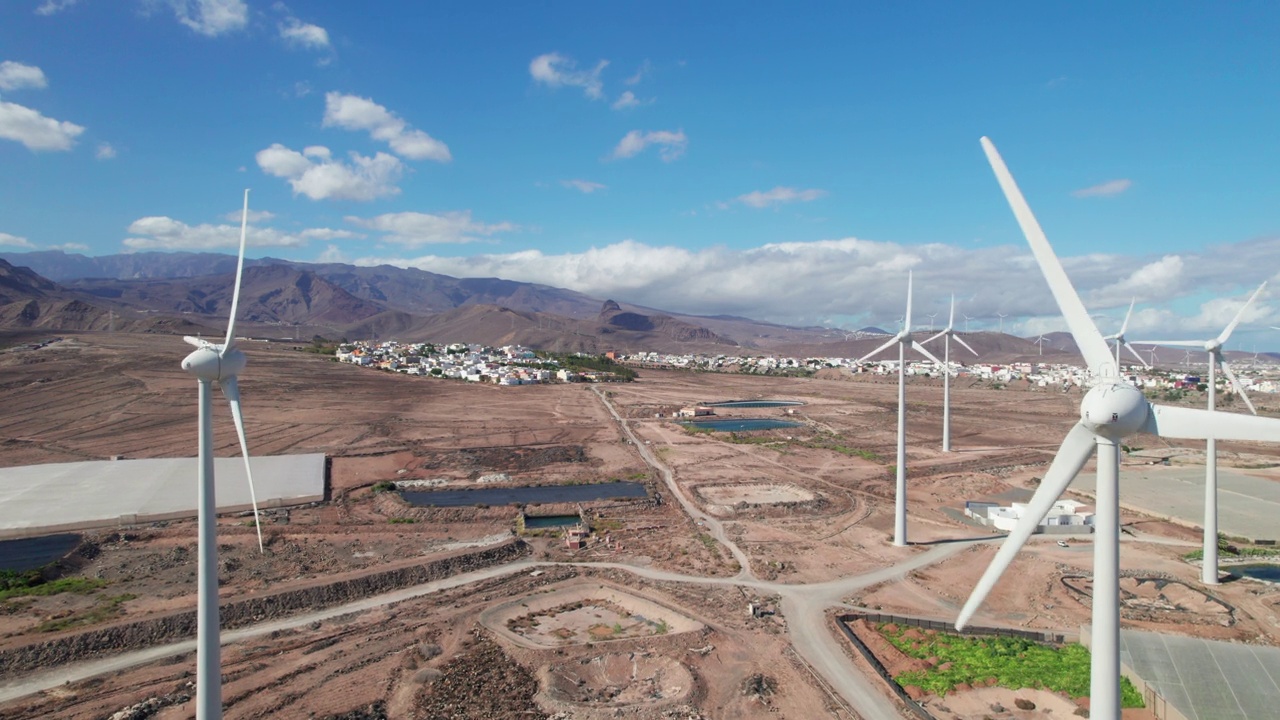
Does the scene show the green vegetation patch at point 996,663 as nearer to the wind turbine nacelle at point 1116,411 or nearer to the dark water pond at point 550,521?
the wind turbine nacelle at point 1116,411

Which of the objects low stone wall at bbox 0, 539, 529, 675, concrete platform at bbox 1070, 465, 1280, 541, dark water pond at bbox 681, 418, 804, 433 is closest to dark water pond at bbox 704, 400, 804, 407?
dark water pond at bbox 681, 418, 804, 433

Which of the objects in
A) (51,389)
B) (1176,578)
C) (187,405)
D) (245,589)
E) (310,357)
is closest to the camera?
(245,589)

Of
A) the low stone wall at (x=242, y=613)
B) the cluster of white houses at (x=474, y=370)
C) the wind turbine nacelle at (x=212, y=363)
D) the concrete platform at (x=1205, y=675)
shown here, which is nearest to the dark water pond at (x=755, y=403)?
the cluster of white houses at (x=474, y=370)

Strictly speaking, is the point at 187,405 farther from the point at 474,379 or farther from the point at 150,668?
the point at 150,668

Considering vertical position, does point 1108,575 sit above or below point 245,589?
above

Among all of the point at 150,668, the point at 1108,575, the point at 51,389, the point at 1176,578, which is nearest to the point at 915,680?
the point at 1108,575

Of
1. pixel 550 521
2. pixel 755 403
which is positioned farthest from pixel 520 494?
pixel 755 403

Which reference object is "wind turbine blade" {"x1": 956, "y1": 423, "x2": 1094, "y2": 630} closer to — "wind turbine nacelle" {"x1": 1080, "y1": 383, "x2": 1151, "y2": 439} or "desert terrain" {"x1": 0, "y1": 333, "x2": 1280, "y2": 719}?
"wind turbine nacelle" {"x1": 1080, "y1": 383, "x2": 1151, "y2": 439}
